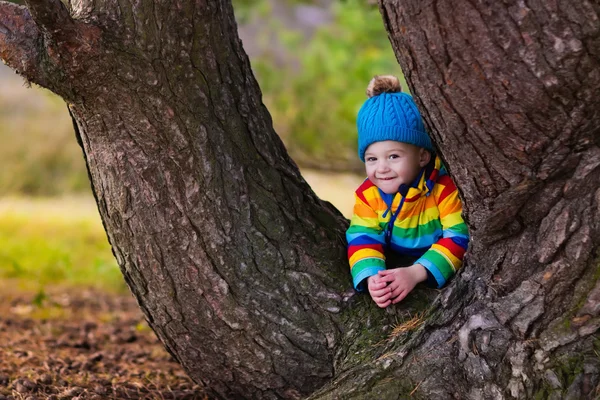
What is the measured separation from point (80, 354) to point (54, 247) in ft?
12.6

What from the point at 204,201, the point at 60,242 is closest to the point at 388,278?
the point at 204,201

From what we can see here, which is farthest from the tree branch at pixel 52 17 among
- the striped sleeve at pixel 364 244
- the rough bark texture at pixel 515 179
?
the striped sleeve at pixel 364 244

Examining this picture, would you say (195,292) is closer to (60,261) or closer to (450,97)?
(450,97)

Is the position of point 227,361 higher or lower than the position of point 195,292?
lower

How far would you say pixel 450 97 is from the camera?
6.58 ft

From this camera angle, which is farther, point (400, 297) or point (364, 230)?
point (364, 230)

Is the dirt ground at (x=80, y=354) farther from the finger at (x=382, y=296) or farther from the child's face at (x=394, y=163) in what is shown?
the child's face at (x=394, y=163)

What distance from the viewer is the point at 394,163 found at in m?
2.66

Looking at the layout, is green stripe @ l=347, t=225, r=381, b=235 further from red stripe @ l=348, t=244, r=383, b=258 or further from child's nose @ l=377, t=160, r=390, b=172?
child's nose @ l=377, t=160, r=390, b=172

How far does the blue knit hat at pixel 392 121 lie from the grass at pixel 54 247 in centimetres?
328

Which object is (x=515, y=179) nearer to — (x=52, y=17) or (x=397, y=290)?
(x=397, y=290)

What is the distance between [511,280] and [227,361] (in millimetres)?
1081

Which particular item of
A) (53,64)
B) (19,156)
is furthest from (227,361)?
(19,156)

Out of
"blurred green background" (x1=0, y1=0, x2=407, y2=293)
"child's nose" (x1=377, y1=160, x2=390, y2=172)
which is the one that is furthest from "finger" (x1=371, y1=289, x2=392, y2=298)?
"blurred green background" (x1=0, y1=0, x2=407, y2=293)
